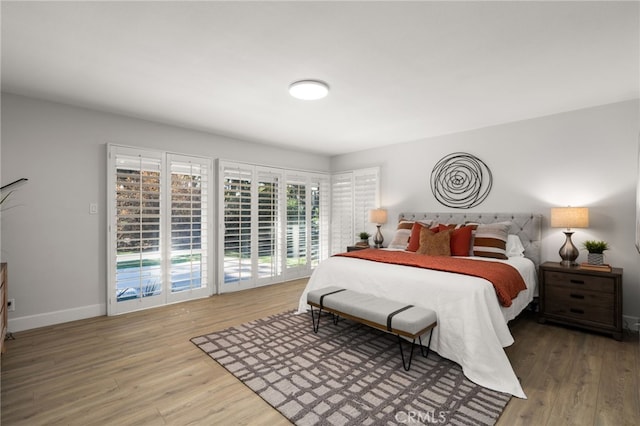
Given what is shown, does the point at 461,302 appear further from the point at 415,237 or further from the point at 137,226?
the point at 137,226

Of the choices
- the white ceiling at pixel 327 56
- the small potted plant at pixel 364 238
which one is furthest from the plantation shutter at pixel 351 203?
the white ceiling at pixel 327 56

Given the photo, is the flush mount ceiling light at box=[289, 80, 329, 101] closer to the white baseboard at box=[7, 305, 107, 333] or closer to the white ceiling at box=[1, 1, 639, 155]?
the white ceiling at box=[1, 1, 639, 155]

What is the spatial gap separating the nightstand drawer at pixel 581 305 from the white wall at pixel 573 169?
518 mm

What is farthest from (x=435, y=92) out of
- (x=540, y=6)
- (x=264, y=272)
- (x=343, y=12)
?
(x=264, y=272)

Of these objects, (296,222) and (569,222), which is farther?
(296,222)

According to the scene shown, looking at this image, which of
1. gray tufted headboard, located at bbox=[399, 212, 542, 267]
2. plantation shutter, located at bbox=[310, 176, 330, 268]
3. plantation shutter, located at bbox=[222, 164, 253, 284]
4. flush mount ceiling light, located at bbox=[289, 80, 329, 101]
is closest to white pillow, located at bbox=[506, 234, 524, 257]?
gray tufted headboard, located at bbox=[399, 212, 542, 267]

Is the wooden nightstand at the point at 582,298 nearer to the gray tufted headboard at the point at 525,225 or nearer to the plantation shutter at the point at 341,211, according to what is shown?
the gray tufted headboard at the point at 525,225

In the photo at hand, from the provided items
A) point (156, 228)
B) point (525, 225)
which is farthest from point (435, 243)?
point (156, 228)

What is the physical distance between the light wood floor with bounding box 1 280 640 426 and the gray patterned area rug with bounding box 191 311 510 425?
12cm

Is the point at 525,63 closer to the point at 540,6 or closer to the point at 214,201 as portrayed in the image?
the point at 540,6

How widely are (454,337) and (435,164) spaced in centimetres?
300

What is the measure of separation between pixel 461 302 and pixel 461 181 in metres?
2.57

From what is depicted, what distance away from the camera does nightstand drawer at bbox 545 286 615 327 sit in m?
2.98

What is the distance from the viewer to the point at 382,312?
2.52 metres
